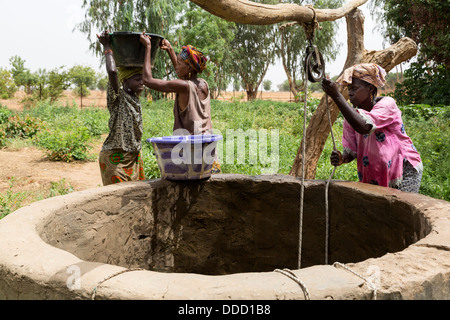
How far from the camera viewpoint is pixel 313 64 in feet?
7.32

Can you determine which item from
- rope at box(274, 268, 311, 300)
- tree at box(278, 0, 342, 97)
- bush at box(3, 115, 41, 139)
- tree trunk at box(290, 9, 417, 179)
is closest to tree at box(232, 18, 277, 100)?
tree at box(278, 0, 342, 97)

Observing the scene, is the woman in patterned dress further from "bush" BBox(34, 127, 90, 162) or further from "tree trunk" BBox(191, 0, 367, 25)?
"bush" BBox(34, 127, 90, 162)

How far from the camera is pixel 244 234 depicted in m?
2.80

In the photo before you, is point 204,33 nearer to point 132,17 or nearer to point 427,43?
point 132,17

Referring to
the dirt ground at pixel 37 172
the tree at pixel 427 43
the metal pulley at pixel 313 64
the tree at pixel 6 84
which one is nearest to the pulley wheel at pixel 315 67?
the metal pulley at pixel 313 64

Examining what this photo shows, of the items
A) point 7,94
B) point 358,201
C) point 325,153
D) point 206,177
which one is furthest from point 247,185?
point 7,94

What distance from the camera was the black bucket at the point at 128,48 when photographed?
2.92 meters

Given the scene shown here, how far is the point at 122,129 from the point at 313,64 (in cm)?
168

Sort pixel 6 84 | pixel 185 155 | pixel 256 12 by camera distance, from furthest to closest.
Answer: pixel 6 84 → pixel 185 155 → pixel 256 12

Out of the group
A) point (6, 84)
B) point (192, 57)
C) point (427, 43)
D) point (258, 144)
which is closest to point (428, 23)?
point (427, 43)

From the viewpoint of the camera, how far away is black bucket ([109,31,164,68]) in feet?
9.58

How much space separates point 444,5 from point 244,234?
1092 cm

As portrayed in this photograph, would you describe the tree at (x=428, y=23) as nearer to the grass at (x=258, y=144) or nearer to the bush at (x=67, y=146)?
the grass at (x=258, y=144)

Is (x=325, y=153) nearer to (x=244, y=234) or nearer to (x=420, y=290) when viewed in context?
(x=244, y=234)
